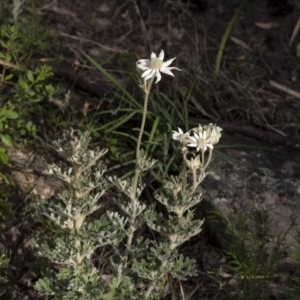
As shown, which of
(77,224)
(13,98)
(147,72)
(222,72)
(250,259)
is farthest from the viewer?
(222,72)

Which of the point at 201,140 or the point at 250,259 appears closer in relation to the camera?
the point at 201,140

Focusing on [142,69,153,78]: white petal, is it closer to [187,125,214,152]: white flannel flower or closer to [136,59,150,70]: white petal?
[136,59,150,70]: white petal

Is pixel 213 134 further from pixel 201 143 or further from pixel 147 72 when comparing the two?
pixel 147 72

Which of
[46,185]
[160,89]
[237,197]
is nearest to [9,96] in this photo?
[46,185]

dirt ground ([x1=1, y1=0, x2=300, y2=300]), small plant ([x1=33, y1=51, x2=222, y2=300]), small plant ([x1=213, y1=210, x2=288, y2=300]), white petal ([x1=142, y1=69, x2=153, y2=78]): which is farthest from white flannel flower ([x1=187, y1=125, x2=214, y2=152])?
dirt ground ([x1=1, y1=0, x2=300, y2=300])

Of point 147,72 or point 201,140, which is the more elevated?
point 147,72

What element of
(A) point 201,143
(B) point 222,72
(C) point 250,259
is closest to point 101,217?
(A) point 201,143

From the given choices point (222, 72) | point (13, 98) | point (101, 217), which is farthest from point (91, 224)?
point (222, 72)

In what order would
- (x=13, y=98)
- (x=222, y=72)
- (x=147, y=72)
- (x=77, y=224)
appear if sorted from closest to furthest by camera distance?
(x=147, y=72) < (x=77, y=224) < (x=13, y=98) < (x=222, y=72)

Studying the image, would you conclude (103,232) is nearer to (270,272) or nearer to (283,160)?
(270,272)

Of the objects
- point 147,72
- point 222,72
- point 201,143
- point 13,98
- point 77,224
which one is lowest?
point 222,72

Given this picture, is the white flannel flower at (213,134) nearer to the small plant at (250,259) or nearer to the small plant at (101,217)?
the small plant at (101,217)
